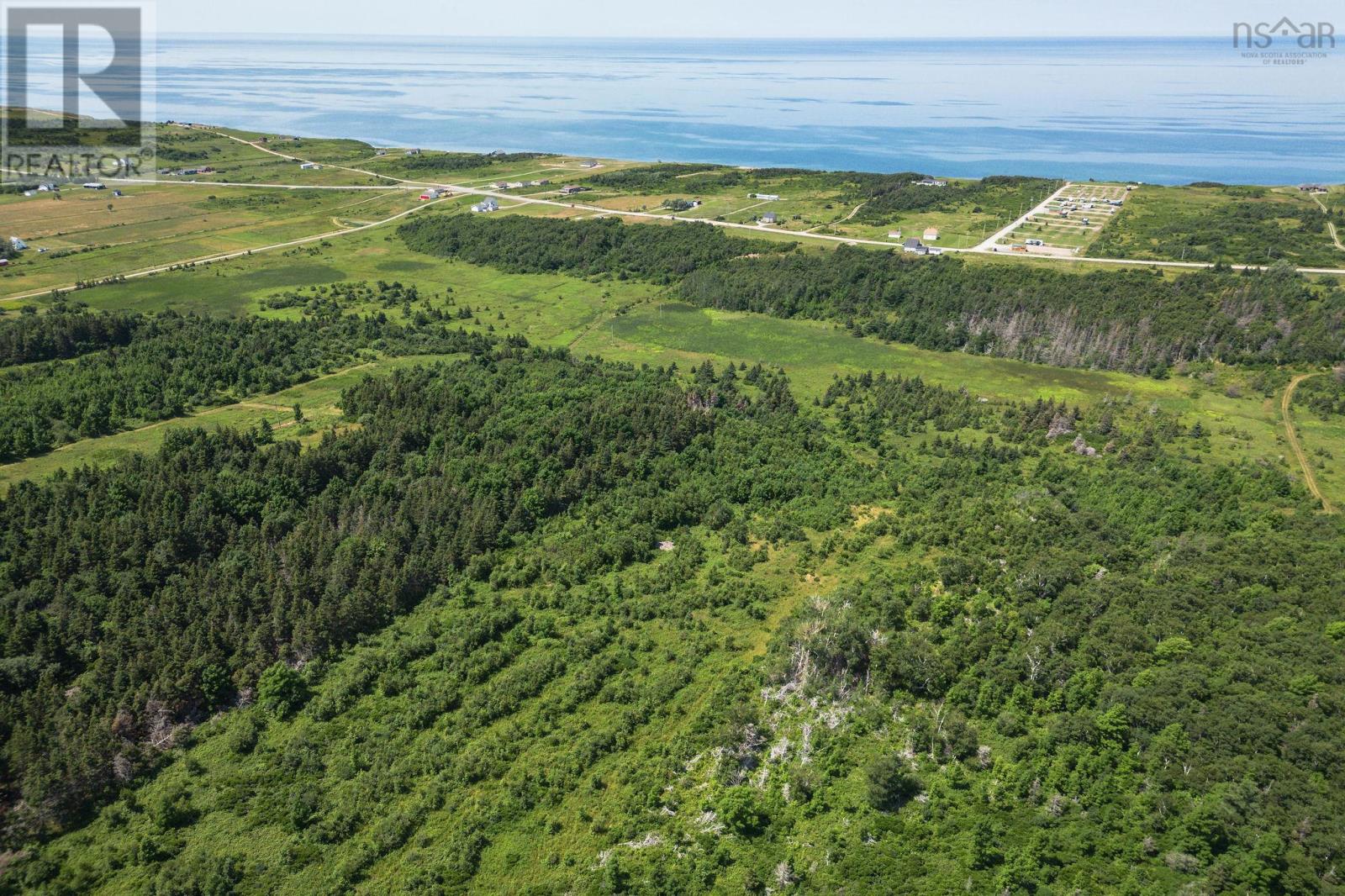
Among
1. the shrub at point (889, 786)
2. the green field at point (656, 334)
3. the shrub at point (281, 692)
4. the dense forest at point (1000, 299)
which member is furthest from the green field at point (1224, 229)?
the shrub at point (281, 692)

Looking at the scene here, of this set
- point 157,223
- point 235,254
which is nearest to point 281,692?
point 235,254

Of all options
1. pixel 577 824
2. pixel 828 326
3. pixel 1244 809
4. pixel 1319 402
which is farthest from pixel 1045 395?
pixel 577 824

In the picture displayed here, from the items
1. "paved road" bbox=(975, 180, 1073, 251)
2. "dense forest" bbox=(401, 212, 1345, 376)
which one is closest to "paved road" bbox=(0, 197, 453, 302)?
"dense forest" bbox=(401, 212, 1345, 376)

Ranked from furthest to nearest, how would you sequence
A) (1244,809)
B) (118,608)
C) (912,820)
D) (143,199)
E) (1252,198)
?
(143,199), (1252,198), (118,608), (912,820), (1244,809)

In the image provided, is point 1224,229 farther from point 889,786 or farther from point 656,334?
point 889,786

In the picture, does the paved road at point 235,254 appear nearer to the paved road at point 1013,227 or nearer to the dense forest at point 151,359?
the dense forest at point 151,359

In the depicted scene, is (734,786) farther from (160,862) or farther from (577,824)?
(160,862)

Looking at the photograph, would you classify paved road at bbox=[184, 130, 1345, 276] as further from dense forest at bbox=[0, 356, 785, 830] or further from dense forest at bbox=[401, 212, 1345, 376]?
dense forest at bbox=[0, 356, 785, 830]
